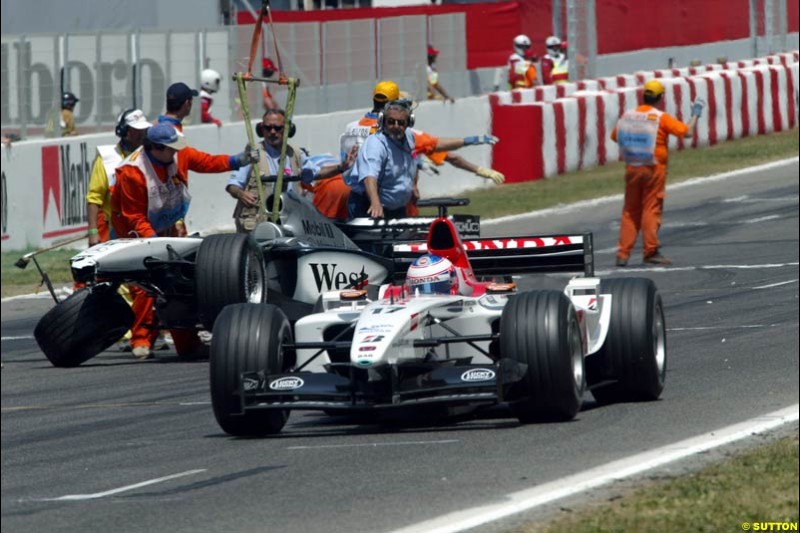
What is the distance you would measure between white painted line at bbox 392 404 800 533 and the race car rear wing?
1.86 metres

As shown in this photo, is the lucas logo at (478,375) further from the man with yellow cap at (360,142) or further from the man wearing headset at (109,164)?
the man with yellow cap at (360,142)

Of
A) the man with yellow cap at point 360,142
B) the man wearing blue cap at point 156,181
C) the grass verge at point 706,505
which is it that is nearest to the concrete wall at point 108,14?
the man with yellow cap at point 360,142

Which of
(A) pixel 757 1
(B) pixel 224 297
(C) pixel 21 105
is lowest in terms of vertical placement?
(B) pixel 224 297

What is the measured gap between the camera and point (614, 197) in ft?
80.6

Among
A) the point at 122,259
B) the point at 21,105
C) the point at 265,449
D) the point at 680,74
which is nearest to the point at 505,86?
the point at 680,74

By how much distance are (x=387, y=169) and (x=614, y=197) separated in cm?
1217

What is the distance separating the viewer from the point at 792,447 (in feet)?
27.4

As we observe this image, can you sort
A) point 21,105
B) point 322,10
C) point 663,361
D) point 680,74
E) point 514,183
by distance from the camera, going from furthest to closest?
1. point 322,10
2. point 680,74
3. point 514,183
4. point 21,105
5. point 663,361

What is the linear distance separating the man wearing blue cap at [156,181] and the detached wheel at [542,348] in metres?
3.35

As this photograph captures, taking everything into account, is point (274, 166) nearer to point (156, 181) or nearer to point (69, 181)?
point (156, 181)

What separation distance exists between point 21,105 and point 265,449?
12.6m

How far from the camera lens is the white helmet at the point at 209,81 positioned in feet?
76.4

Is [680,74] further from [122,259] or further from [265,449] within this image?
[265,449]

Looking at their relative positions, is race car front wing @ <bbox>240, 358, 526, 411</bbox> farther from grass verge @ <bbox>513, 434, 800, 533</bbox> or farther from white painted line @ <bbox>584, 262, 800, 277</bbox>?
white painted line @ <bbox>584, 262, 800, 277</bbox>
